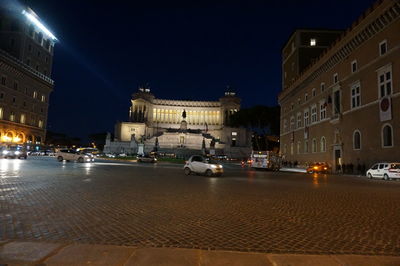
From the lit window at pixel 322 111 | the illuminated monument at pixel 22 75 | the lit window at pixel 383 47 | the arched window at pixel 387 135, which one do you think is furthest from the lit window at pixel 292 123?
the illuminated monument at pixel 22 75

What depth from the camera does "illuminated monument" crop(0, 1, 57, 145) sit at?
6694 centimetres

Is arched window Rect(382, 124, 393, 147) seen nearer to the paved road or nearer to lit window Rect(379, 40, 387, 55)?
lit window Rect(379, 40, 387, 55)

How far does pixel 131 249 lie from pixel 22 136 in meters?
80.7

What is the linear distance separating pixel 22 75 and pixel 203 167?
68.3m

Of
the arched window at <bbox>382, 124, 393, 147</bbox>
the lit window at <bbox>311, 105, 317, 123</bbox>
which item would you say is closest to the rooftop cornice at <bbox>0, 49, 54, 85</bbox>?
the lit window at <bbox>311, 105, 317, 123</bbox>

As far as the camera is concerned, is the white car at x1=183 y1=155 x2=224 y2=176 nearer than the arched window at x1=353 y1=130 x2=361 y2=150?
Yes

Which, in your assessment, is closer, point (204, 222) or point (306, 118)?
point (204, 222)

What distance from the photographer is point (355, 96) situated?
35094 millimetres

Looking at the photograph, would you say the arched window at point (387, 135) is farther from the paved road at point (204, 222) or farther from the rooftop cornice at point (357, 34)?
the paved road at point (204, 222)

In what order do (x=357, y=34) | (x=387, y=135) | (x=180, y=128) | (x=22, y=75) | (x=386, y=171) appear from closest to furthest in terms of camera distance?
(x=386, y=171) → (x=387, y=135) → (x=357, y=34) → (x=22, y=75) → (x=180, y=128)

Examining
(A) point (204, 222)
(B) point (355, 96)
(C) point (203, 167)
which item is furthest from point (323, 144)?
(A) point (204, 222)

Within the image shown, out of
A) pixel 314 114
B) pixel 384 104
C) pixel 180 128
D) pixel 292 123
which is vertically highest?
pixel 180 128

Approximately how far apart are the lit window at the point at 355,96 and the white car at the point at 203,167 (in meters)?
21.5

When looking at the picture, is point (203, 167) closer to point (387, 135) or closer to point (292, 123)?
point (387, 135)
